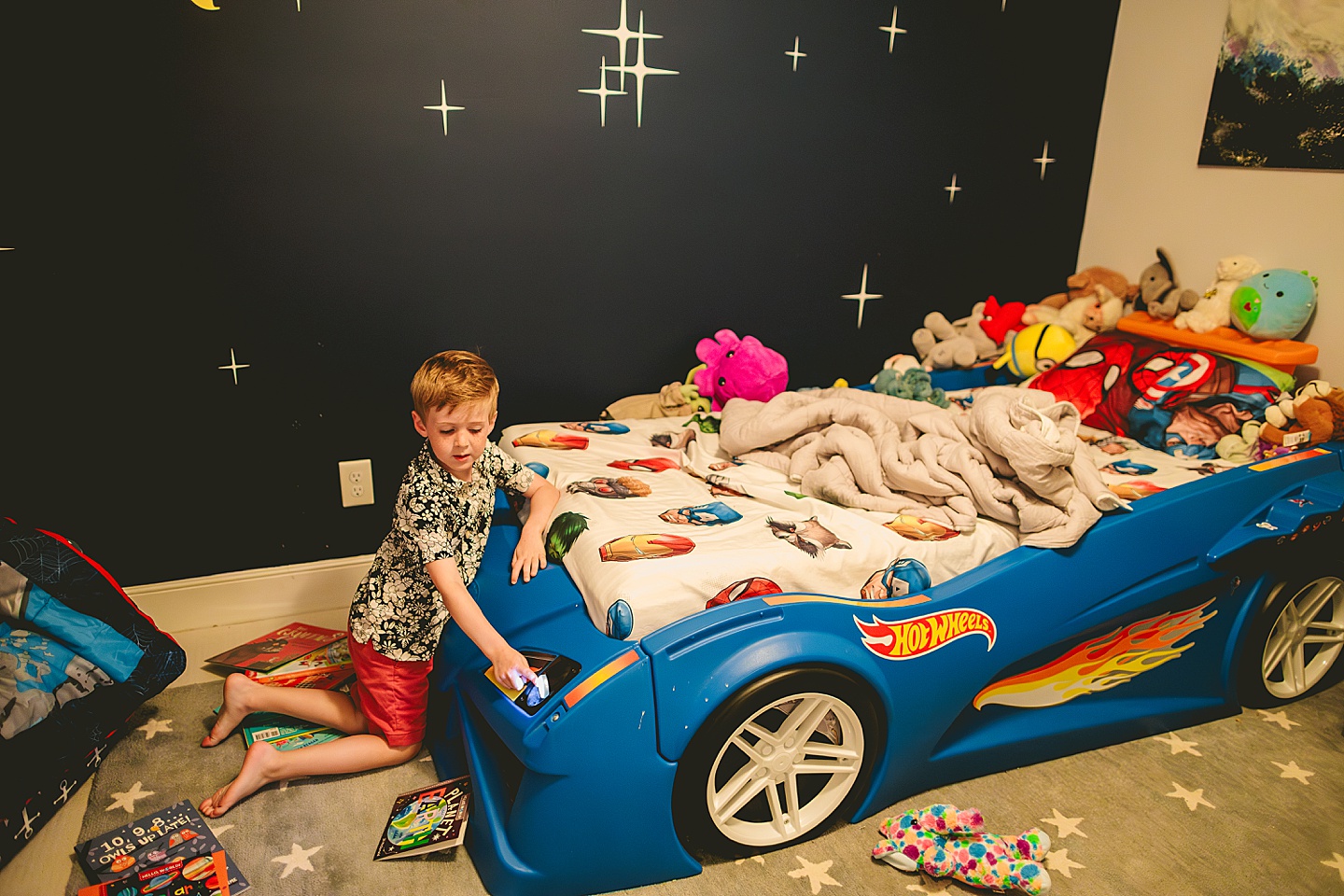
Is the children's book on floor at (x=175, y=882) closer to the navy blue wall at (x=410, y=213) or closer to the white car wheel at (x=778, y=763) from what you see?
the white car wheel at (x=778, y=763)

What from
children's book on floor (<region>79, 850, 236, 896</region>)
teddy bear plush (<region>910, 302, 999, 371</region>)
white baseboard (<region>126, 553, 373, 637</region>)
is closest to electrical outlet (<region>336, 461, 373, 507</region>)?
white baseboard (<region>126, 553, 373, 637</region>)

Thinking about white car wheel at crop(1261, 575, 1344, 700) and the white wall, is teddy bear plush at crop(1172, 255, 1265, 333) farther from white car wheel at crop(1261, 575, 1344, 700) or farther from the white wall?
white car wheel at crop(1261, 575, 1344, 700)

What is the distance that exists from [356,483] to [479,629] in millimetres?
1039

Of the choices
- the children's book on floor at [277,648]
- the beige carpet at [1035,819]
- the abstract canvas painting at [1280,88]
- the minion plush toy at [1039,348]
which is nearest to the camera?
the beige carpet at [1035,819]

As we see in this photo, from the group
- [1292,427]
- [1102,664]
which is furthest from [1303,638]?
[1102,664]

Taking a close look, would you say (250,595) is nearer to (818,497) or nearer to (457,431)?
(457,431)

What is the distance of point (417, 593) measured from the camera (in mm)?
1726

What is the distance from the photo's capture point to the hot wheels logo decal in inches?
61.5

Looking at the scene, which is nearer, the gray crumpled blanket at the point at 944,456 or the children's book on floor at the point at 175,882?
the children's book on floor at the point at 175,882

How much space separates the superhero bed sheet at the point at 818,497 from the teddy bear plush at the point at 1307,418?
0.18 metres

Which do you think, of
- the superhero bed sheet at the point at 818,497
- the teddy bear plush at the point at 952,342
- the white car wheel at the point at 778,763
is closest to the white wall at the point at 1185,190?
the teddy bear plush at the point at 952,342

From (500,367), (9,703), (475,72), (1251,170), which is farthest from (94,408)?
(1251,170)

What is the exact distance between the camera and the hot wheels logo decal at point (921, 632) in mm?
1562

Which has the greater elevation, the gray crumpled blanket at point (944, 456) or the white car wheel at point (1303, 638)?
the gray crumpled blanket at point (944, 456)
